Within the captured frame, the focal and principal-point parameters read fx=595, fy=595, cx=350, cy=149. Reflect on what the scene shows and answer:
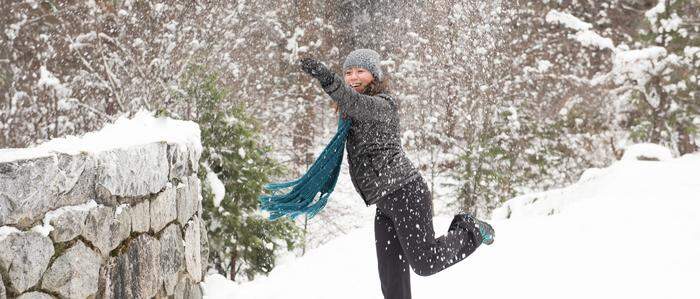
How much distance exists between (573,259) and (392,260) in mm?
2089

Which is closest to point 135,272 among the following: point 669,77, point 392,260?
point 392,260

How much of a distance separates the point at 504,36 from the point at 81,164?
12.5 metres

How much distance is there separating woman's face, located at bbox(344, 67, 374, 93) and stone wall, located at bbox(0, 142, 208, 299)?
45.8 inches

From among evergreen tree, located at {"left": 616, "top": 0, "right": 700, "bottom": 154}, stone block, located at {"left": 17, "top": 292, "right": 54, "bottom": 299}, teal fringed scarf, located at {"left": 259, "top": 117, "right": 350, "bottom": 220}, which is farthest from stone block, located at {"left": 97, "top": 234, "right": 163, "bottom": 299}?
evergreen tree, located at {"left": 616, "top": 0, "right": 700, "bottom": 154}

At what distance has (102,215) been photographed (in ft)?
8.98

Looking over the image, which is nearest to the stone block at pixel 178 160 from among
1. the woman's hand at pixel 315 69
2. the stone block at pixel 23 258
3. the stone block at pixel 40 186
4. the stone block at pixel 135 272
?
the stone block at pixel 135 272

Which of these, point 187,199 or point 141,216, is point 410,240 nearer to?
point 141,216

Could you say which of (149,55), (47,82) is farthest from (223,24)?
(47,82)

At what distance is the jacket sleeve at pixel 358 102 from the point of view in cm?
237

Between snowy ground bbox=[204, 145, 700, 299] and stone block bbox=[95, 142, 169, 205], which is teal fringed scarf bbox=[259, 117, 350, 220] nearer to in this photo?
stone block bbox=[95, 142, 169, 205]

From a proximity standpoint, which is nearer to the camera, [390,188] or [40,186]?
[40,186]

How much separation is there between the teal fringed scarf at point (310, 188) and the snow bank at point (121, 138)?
790mm

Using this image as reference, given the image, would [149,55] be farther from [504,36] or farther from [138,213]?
[504,36]

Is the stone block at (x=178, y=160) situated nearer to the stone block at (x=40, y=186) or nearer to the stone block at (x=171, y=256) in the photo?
the stone block at (x=171, y=256)
